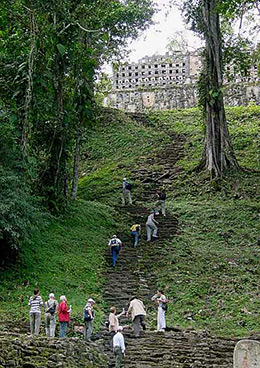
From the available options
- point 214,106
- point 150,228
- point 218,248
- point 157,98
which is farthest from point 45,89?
point 157,98

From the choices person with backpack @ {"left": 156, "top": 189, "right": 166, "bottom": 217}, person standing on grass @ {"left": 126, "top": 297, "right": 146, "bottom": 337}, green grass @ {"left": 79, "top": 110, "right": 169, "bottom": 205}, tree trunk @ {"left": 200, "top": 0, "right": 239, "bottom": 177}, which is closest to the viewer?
person standing on grass @ {"left": 126, "top": 297, "right": 146, "bottom": 337}

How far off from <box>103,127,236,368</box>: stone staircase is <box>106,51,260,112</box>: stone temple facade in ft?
33.3

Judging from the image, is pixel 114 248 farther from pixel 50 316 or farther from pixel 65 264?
pixel 50 316

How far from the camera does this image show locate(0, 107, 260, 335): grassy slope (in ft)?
44.4

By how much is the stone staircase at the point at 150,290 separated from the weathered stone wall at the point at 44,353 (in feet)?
1.99

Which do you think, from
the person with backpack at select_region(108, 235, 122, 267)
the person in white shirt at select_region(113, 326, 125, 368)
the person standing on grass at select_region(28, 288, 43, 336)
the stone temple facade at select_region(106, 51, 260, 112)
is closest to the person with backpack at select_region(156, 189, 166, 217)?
the person with backpack at select_region(108, 235, 122, 267)

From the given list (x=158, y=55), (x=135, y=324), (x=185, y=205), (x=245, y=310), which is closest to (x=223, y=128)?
(x=185, y=205)

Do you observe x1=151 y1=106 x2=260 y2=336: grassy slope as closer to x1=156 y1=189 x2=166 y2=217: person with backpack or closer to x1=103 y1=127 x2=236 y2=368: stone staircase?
x1=103 y1=127 x2=236 y2=368: stone staircase

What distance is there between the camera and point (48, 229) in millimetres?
17656

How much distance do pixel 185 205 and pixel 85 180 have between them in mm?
6527

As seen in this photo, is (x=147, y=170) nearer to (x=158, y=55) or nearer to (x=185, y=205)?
(x=185, y=205)

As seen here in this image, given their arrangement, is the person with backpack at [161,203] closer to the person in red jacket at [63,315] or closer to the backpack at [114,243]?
the backpack at [114,243]

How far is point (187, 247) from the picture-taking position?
18.0 meters

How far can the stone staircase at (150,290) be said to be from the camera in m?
10.2
